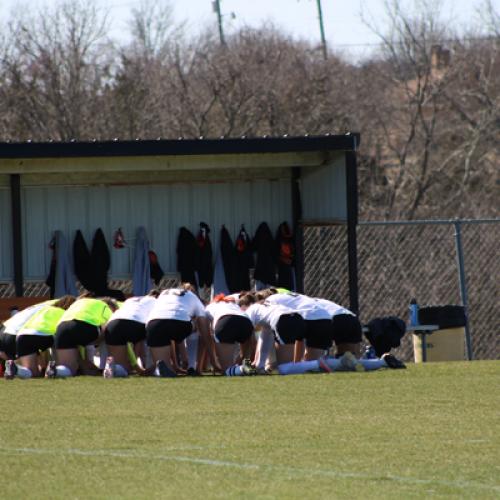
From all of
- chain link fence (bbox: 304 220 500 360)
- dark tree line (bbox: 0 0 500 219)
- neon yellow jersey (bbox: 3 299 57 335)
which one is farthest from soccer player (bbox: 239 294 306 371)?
dark tree line (bbox: 0 0 500 219)

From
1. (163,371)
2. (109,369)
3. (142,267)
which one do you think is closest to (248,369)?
(163,371)

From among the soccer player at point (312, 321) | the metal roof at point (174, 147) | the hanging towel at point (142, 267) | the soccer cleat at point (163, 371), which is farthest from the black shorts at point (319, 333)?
the hanging towel at point (142, 267)

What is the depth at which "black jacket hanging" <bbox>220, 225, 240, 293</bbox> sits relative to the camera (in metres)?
20.9

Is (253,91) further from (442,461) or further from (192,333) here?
(442,461)

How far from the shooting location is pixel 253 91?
37.4 m

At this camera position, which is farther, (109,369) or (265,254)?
(265,254)

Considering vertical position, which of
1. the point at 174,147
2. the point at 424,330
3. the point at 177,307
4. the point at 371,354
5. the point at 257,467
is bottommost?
the point at 257,467

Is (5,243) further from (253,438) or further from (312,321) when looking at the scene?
(253,438)

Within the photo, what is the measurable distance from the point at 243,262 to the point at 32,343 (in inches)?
223

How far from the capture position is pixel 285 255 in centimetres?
2091

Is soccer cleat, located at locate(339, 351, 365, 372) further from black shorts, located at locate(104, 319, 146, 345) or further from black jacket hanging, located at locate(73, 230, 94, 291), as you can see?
black jacket hanging, located at locate(73, 230, 94, 291)

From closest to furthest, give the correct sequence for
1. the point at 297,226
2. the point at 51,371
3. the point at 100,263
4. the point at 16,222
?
the point at 51,371 < the point at 16,222 < the point at 100,263 < the point at 297,226

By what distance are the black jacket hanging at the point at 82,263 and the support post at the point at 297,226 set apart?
10.2 ft

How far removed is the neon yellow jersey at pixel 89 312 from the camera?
51.9 feet
